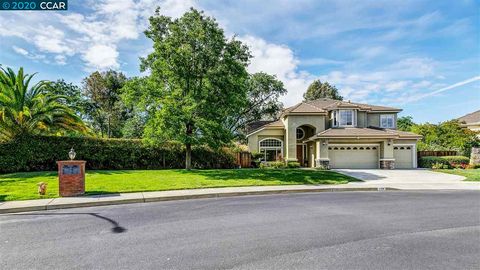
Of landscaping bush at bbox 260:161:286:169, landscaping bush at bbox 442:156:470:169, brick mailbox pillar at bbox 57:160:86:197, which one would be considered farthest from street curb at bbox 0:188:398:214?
landscaping bush at bbox 442:156:470:169

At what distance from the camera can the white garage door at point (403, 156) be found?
2656cm

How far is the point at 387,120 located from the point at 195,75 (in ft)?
67.0

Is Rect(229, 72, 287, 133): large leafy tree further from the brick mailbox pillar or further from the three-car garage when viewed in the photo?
the brick mailbox pillar

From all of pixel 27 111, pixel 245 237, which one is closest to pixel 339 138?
pixel 245 237

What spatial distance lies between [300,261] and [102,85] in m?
43.9

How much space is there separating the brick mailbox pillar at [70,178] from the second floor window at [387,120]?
90.0 ft

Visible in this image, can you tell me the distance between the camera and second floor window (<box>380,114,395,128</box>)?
28.9m

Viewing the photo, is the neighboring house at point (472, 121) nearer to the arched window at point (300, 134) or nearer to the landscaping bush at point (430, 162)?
the landscaping bush at point (430, 162)

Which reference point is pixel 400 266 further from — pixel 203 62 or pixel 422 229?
pixel 203 62

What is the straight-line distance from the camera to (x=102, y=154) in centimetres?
2059

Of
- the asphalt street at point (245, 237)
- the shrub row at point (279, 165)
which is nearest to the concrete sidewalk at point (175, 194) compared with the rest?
the asphalt street at point (245, 237)

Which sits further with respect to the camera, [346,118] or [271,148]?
[271,148]

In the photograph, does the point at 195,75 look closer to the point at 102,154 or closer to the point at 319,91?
the point at 102,154

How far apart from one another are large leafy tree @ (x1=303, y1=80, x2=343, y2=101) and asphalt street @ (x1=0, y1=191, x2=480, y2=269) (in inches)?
1672
